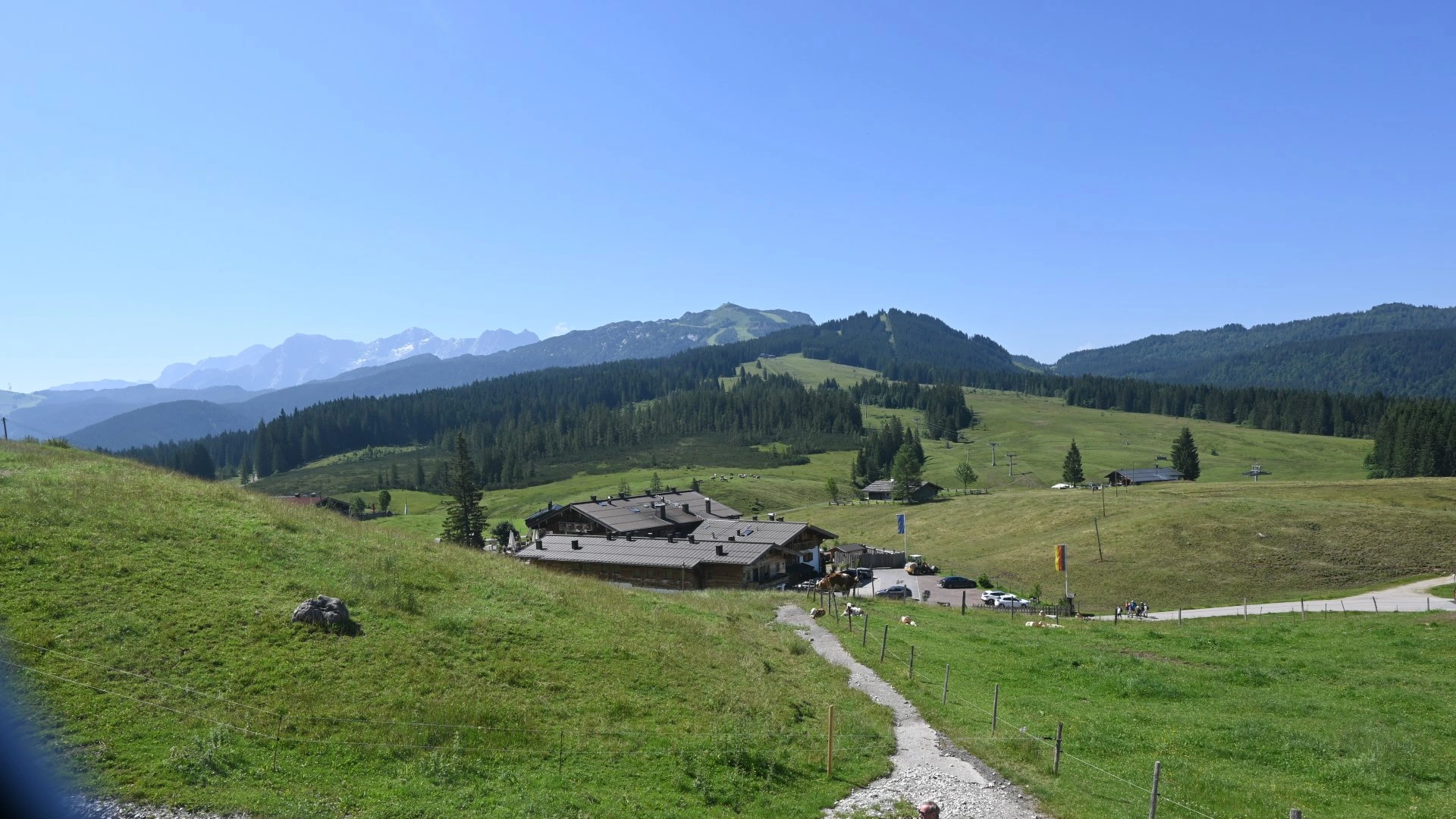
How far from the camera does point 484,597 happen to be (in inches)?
1214

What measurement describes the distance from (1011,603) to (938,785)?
153 feet

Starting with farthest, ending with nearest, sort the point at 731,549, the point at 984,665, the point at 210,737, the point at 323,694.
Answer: the point at 731,549
the point at 984,665
the point at 323,694
the point at 210,737

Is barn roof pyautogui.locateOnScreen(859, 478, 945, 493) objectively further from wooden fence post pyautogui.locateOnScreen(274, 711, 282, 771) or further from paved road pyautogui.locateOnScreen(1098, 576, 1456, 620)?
wooden fence post pyautogui.locateOnScreen(274, 711, 282, 771)

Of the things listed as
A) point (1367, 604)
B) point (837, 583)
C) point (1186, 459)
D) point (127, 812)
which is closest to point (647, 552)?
point (837, 583)

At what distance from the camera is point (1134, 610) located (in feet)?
196

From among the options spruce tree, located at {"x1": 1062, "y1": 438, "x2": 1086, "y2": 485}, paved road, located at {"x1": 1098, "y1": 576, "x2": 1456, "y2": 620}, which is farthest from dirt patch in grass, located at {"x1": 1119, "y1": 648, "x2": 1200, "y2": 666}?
spruce tree, located at {"x1": 1062, "y1": 438, "x2": 1086, "y2": 485}

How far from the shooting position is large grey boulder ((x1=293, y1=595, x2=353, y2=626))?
23297 mm

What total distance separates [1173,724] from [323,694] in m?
26.0

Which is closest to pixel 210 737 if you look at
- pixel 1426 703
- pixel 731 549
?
pixel 1426 703

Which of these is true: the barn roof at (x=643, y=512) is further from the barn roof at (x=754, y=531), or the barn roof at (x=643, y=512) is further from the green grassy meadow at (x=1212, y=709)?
the green grassy meadow at (x=1212, y=709)

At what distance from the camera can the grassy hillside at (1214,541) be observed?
6694cm

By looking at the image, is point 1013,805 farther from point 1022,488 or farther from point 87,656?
point 1022,488

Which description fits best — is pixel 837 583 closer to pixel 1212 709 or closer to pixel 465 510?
pixel 1212 709

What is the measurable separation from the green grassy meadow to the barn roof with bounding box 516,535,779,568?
85.3 ft
